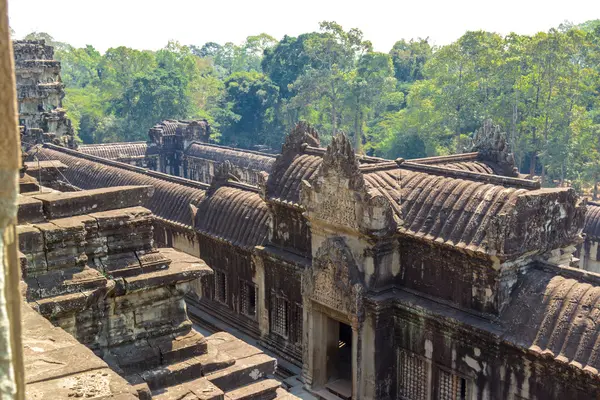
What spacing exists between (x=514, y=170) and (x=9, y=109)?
16.2 meters

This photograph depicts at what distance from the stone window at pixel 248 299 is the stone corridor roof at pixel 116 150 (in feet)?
89.6

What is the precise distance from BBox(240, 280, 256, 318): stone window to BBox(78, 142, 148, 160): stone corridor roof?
27.3m

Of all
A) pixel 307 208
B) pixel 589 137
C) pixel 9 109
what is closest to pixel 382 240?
pixel 307 208

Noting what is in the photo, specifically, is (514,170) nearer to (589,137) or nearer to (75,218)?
(75,218)

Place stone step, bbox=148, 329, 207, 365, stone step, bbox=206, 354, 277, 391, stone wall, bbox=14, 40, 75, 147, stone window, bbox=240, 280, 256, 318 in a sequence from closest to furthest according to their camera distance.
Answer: stone step, bbox=148, 329, 207, 365 → stone step, bbox=206, 354, 277, 391 → stone window, bbox=240, 280, 256, 318 → stone wall, bbox=14, 40, 75, 147

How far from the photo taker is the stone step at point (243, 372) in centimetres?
857

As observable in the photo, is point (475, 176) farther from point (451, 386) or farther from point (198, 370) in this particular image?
point (198, 370)

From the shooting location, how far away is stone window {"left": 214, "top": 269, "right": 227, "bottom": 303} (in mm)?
19500

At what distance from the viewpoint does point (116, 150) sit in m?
44.6

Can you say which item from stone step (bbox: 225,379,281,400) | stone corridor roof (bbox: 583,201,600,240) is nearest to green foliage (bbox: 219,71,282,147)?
stone corridor roof (bbox: 583,201,600,240)

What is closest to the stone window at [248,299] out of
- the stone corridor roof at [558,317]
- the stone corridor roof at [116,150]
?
→ the stone corridor roof at [558,317]

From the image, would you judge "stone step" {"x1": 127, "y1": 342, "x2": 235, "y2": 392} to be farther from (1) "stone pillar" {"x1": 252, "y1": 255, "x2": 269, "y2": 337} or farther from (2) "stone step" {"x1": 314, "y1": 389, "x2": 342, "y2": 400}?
(1) "stone pillar" {"x1": 252, "y1": 255, "x2": 269, "y2": 337}

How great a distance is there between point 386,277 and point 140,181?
13574 mm

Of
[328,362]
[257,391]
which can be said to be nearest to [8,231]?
[257,391]
